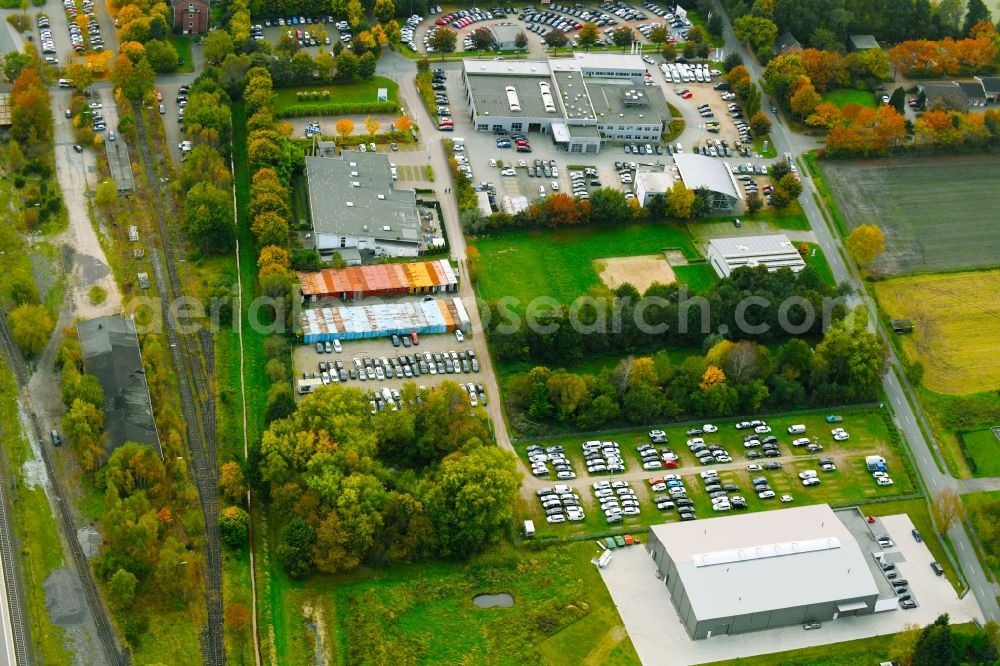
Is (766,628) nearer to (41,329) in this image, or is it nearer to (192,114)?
(41,329)

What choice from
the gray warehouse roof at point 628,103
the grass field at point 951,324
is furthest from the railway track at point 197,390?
the grass field at point 951,324

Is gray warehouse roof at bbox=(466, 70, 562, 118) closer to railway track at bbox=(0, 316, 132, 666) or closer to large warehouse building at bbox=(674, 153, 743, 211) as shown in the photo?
large warehouse building at bbox=(674, 153, 743, 211)

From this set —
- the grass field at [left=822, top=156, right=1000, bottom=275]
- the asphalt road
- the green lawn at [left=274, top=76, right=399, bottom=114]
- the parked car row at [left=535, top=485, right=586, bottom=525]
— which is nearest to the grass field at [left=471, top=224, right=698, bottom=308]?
the asphalt road

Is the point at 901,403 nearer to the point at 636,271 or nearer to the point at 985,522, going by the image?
the point at 985,522

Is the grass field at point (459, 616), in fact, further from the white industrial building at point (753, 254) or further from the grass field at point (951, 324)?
the grass field at point (951, 324)

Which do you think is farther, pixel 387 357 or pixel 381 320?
pixel 381 320

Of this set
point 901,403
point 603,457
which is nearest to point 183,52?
point 603,457
